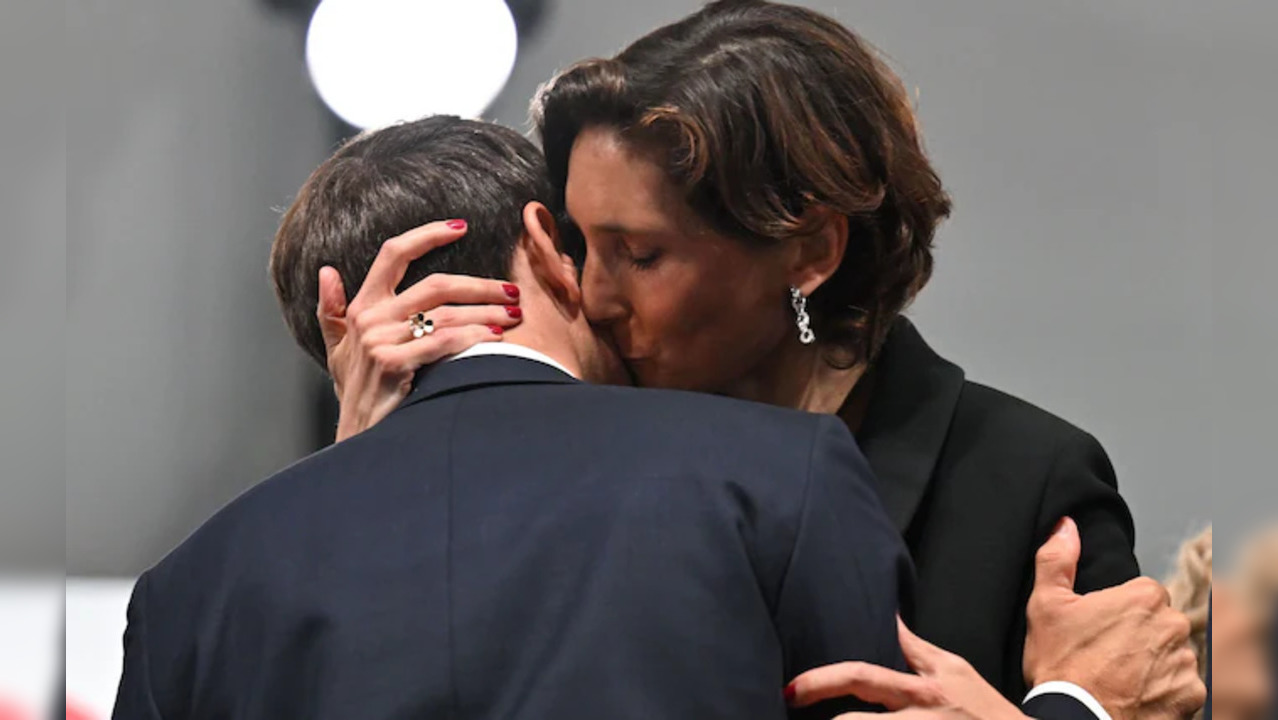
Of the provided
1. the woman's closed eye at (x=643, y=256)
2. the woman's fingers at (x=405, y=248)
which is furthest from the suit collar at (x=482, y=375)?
the woman's closed eye at (x=643, y=256)

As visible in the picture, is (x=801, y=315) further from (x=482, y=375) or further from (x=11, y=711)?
(x=11, y=711)

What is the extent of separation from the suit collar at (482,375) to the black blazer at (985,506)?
34 centimetres

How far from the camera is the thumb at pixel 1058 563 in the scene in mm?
1291

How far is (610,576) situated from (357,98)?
4.80 feet

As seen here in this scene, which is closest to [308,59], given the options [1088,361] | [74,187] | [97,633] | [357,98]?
[357,98]

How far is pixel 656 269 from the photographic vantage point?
1361mm

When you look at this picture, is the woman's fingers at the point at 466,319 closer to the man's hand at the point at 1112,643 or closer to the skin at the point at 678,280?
the skin at the point at 678,280

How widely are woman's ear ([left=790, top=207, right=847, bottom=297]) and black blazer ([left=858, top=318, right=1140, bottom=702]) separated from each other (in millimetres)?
112

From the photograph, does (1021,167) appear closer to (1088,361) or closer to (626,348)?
(1088,361)

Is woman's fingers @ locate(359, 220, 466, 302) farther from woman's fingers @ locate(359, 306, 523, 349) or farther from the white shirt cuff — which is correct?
the white shirt cuff

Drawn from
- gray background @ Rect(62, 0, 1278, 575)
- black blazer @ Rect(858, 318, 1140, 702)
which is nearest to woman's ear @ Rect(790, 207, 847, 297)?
black blazer @ Rect(858, 318, 1140, 702)

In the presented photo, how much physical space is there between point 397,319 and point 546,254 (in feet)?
0.41

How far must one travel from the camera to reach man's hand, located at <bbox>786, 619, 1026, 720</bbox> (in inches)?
41.1

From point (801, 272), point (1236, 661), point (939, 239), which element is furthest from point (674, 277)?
point (939, 239)
